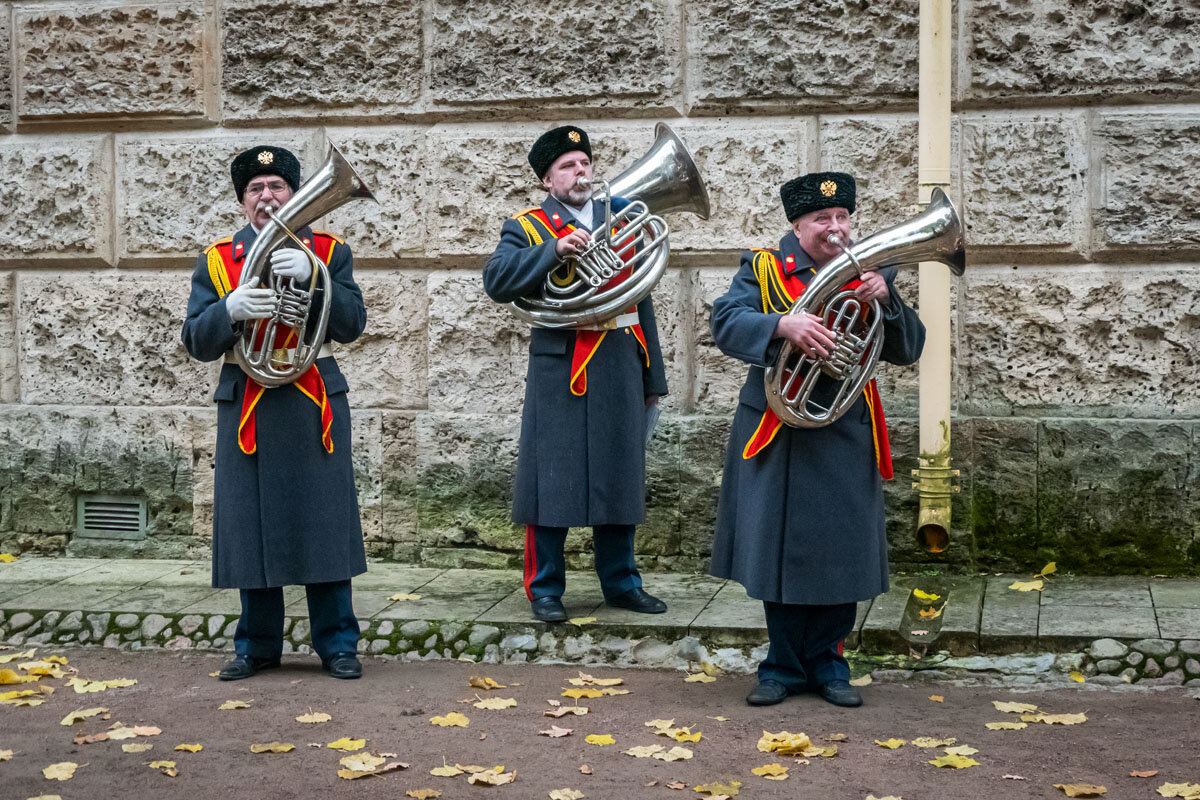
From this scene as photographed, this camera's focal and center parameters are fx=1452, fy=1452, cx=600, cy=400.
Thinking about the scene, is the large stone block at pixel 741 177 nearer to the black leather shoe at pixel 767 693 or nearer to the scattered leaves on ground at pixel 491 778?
the black leather shoe at pixel 767 693

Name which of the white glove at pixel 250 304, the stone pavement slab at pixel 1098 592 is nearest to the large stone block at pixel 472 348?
the white glove at pixel 250 304

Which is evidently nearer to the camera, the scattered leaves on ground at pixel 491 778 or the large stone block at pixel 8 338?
the scattered leaves on ground at pixel 491 778

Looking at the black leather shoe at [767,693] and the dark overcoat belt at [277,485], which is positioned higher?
the dark overcoat belt at [277,485]

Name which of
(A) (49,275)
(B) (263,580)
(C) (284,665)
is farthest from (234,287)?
(A) (49,275)

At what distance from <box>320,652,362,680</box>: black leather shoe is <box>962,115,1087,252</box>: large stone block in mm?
3365

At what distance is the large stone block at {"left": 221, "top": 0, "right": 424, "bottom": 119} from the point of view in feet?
23.7

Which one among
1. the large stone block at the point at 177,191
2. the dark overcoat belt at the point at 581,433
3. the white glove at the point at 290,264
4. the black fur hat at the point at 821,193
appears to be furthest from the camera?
the large stone block at the point at 177,191

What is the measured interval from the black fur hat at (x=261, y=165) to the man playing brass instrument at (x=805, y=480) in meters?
1.72

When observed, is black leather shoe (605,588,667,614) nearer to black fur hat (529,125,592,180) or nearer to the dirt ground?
the dirt ground

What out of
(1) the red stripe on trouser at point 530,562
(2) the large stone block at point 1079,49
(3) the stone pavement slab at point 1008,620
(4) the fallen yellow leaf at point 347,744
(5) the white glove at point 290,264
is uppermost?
(2) the large stone block at point 1079,49

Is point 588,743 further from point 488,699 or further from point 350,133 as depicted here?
point 350,133

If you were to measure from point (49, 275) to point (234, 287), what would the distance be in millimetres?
2680

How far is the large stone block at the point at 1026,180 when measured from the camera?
259 inches

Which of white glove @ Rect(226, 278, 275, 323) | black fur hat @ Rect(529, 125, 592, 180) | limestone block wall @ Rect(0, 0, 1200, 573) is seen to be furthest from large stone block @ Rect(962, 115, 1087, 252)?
white glove @ Rect(226, 278, 275, 323)
